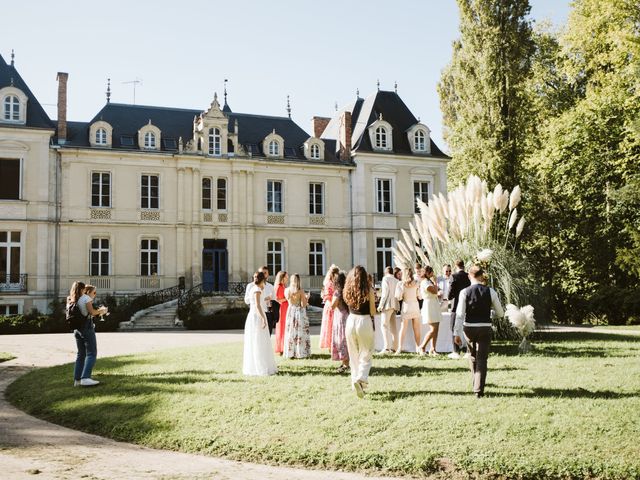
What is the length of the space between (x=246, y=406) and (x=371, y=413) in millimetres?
1658

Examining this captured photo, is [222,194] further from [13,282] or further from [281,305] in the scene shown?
[281,305]

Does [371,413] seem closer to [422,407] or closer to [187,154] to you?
[422,407]

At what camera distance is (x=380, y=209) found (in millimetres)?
32281

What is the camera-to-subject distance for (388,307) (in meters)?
12.7

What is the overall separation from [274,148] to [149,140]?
6.12m

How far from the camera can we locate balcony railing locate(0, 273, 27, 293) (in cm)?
2571

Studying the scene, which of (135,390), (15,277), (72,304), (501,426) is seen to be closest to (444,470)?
(501,426)

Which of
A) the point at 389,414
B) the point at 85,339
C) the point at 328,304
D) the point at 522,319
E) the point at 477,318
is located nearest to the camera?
the point at 389,414

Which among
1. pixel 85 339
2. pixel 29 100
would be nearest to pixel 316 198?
pixel 29 100

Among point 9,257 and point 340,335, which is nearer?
point 340,335

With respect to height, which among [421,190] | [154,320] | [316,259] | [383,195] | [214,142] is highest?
[214,142]

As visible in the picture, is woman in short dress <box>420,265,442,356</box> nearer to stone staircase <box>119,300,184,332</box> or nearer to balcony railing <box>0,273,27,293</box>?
stone staircase <box>119,300,184,332</box>

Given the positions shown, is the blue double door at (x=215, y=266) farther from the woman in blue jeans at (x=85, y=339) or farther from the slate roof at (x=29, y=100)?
the woman in blue jeans at (x=85, y=339)

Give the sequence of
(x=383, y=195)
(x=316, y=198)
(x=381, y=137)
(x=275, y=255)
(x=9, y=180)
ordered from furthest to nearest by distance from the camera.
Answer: (x=381, y=137), (x=383, y=195), (x=316, y=198), (x=275, y=255), (x=9, y=180)
